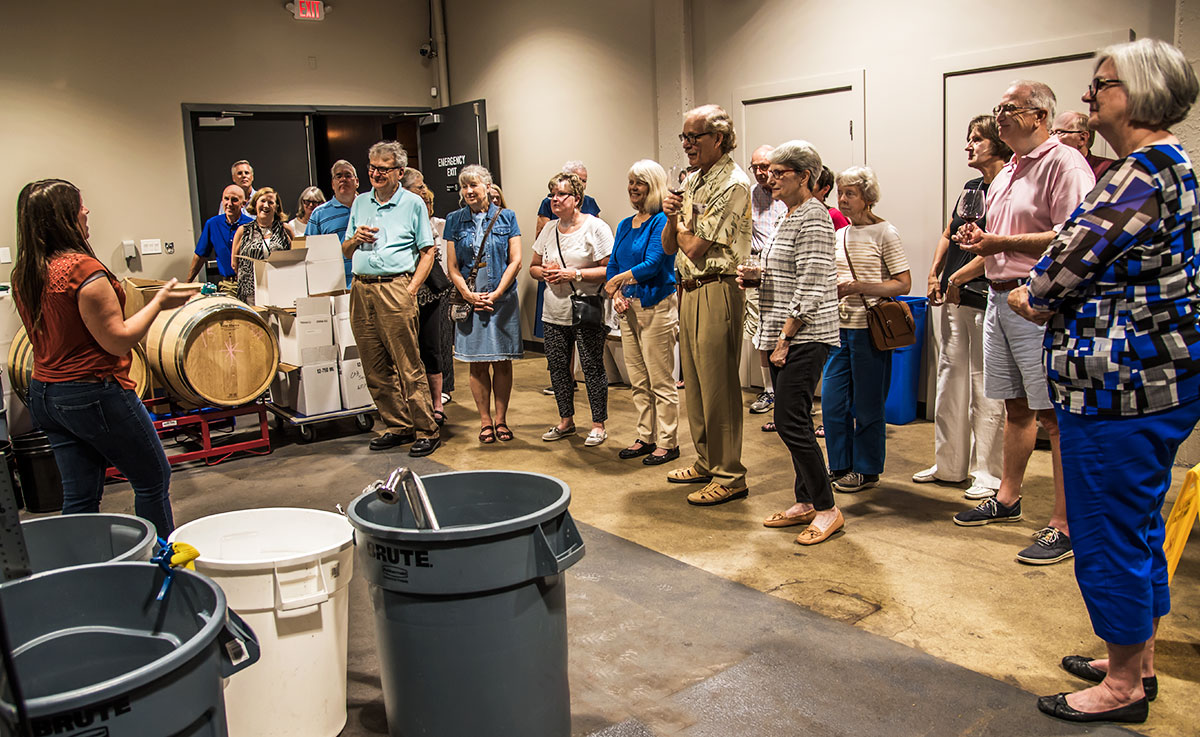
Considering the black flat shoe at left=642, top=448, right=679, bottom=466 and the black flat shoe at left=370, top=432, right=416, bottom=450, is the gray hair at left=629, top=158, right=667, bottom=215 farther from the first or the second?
the black flat shoe at left=370, top=432, right=416, bottom=450

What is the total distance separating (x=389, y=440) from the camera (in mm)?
5867

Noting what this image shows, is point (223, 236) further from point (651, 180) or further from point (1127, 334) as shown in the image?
point (1127, 334)

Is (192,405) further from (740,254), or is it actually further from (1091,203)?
(1091,203)

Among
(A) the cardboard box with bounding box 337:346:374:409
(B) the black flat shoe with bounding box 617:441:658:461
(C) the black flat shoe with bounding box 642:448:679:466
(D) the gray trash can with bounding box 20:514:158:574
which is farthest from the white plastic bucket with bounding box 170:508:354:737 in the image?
(A) the cardboard box with bounding box 337:346:374:409

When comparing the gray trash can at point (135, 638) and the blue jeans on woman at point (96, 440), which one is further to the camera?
the blue jeans on woman at point (96, 440)

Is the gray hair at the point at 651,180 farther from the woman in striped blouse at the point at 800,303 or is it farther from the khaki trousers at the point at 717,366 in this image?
the woman in striped blouse at the point at 800,303

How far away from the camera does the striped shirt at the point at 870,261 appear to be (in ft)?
14.3

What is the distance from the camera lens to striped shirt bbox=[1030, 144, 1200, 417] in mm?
2229

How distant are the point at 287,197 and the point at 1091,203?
8768 millimetres

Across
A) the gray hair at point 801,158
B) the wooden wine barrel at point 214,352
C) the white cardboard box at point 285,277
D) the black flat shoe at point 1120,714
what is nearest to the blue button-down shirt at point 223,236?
the white cardboard box at point 285,277

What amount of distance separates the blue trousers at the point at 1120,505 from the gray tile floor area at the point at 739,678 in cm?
35

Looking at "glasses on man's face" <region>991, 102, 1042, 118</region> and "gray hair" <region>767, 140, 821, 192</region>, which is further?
"gray hair" <region>767, 140, 821, 192</region>

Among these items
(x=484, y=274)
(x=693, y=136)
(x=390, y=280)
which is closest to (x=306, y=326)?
(x=390, y=280)

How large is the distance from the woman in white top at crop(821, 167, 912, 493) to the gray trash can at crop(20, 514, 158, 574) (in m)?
3.07
